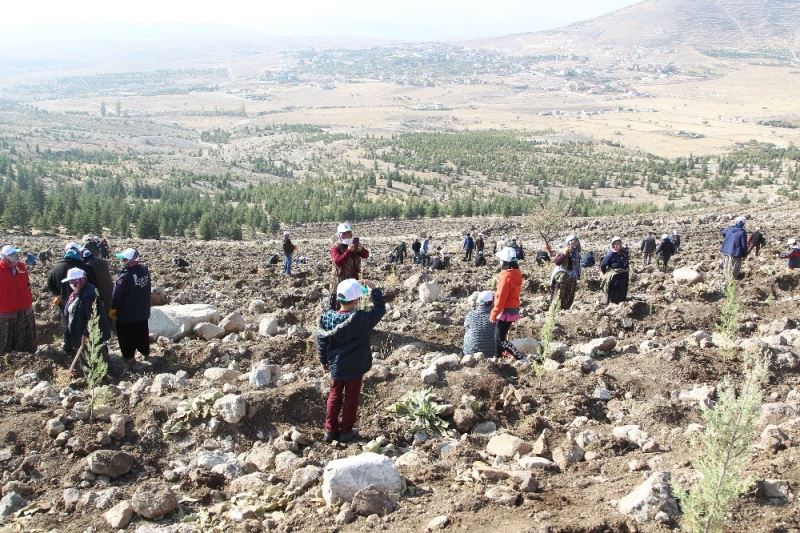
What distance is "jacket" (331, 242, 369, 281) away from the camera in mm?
7613

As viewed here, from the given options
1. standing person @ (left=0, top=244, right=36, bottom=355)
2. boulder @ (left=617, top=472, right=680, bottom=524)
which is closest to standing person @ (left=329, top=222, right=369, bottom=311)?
standing person @ (left=0, top=244, right=36, bottom=355)

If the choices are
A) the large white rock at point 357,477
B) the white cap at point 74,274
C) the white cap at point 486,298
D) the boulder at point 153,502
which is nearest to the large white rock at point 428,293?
the white cap at point 486,298

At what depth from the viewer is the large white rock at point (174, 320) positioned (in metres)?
8.77

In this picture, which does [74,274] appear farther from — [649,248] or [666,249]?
[649,248]

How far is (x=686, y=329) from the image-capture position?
27.5 feet

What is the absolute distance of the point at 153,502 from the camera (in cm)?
424

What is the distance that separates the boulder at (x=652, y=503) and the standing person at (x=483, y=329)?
10.8 feet

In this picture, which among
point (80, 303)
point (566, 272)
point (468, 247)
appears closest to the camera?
point (80, 303)

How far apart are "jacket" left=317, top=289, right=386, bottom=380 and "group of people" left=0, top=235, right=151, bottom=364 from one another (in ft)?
10.3

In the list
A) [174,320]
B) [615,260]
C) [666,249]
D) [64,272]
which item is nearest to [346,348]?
[64,272]

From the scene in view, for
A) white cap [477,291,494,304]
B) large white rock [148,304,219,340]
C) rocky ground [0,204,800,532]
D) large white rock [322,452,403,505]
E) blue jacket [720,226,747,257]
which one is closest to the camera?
rocky ground [0,204,800,532]

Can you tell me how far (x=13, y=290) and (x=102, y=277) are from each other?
3.19 ft

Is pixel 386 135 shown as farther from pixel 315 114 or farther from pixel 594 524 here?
pixel 594 524

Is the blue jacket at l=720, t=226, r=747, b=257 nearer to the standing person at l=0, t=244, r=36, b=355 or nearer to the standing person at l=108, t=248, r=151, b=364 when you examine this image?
the standing person at l=108, t=248, r=151, b=364
